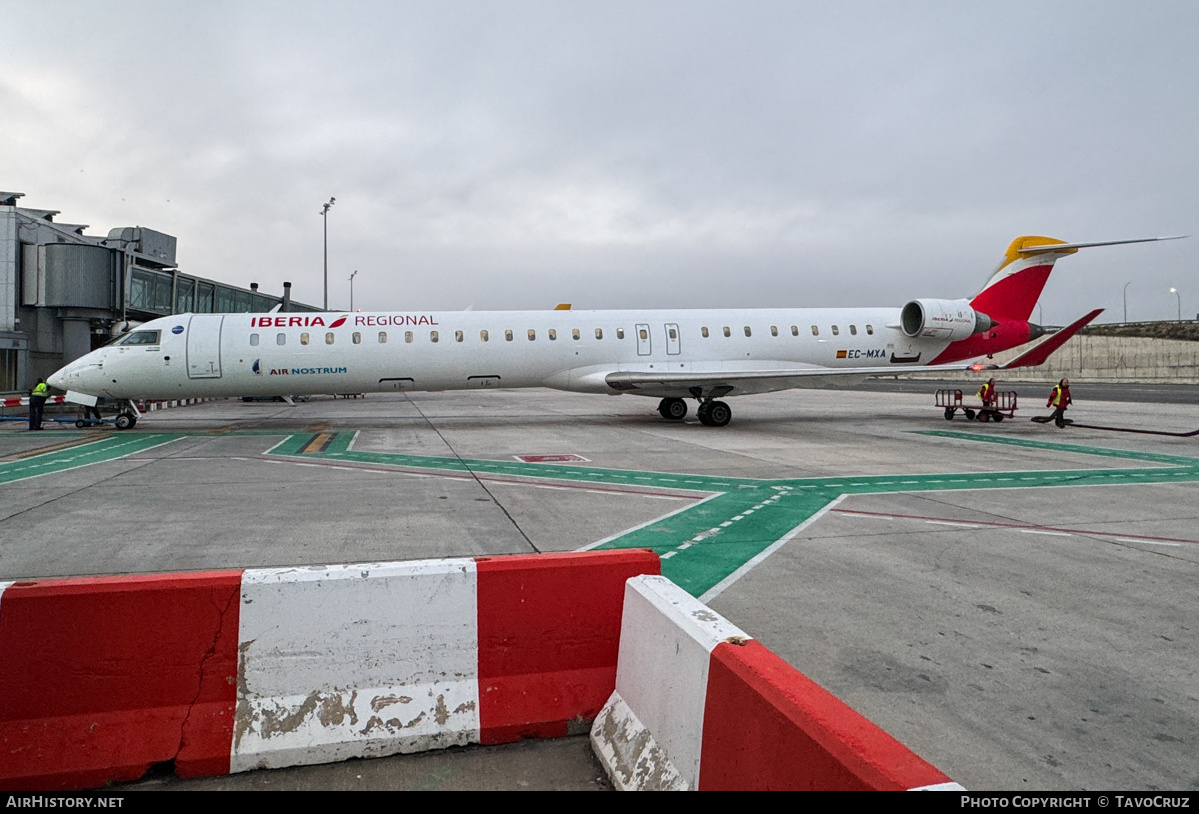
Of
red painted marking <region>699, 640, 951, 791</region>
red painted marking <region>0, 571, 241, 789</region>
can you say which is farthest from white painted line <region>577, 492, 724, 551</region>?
red painted marking <region>699, 640, 951, 791</region>

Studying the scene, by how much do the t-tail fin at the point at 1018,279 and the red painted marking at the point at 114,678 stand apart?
21.0 meters

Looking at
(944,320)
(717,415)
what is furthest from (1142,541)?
(944,320)

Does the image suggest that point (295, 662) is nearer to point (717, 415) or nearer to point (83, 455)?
point (83, 455)

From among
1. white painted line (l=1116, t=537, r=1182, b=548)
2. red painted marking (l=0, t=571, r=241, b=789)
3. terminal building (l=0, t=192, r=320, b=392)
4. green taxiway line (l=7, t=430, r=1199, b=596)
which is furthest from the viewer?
terminal building (l=0, t=192, r=320, b=392)

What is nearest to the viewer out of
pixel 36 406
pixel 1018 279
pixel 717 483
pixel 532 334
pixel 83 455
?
pixel 717 483

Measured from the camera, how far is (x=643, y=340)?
18.5 metres

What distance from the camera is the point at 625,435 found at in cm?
1602

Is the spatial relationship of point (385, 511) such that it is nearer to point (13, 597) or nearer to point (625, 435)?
point (13, 597)

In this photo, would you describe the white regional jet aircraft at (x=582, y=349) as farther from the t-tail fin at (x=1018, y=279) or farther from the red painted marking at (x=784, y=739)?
the red painted marking at (x=784, y=739)

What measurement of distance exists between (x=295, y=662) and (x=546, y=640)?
1.02m

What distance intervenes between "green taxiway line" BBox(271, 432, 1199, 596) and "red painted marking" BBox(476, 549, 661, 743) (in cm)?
196

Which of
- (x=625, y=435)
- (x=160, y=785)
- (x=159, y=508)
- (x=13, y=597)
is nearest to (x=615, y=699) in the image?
(x=160, y=785)

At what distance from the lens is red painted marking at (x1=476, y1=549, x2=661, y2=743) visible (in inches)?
124

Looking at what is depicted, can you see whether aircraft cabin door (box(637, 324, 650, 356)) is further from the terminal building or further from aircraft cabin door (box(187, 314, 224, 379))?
the terminal building
